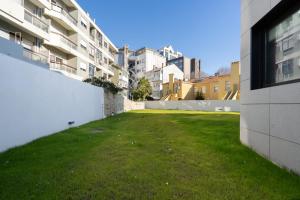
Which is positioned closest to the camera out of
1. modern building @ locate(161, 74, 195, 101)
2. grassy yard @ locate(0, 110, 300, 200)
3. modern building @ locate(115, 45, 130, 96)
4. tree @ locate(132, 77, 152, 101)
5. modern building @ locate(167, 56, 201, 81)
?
grassy yard @ locate(0, 110, 300, 200)

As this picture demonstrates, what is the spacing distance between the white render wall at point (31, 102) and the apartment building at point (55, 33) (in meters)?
7.21

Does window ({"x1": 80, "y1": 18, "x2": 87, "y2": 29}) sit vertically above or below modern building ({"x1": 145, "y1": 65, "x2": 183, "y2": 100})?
above

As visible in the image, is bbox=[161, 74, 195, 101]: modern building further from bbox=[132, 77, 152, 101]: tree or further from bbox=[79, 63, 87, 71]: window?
bbox=[79, 63, 87, 71]: window

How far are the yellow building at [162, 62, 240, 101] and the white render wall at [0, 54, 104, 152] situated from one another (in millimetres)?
31224

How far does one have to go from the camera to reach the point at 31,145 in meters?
7.00

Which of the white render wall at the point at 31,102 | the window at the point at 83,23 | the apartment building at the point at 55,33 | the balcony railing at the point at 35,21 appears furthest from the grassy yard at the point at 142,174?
the window at the point at 83,23

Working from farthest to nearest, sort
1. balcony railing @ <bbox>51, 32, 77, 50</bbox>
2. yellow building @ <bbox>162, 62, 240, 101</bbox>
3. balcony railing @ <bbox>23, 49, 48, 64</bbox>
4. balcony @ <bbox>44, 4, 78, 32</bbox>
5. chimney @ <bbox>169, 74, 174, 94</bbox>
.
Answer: chimney @ <bbox>169, 74, 174, 94</bbox>
yellow building @ <bbox>162, 62, 240, 101</bbox>
balcony railing @ <bbox>51, 32, 77, 50</bbox>
balcony @ <bbox>44, 4, 78, 32</bbox>
balcony railing @ <bbox>23, 49, 48, 64</bbox>

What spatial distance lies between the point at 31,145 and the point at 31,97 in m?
1.71

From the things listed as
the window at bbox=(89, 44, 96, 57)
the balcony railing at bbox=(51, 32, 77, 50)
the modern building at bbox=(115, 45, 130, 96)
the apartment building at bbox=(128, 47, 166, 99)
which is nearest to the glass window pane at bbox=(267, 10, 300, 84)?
the balcony railing at bbox=(51, 32, 77, 50)

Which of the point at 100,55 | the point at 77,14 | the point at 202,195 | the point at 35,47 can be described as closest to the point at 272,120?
the point at 202,195

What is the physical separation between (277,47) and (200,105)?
34.2 m

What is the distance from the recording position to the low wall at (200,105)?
3381 centimetres

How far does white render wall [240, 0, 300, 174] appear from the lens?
14.0ft

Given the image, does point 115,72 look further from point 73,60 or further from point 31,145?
point 31,145
